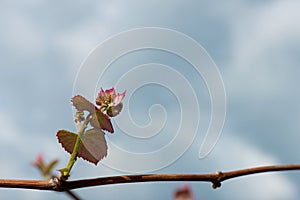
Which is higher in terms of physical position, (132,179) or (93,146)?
(93,146)

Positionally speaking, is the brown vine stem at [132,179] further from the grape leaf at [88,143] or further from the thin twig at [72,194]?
the grape leaf at [88,143]

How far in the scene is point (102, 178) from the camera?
84 cm

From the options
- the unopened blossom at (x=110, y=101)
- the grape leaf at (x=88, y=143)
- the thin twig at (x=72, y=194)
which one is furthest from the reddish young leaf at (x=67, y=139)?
the thin twig at (x=72, y=194)

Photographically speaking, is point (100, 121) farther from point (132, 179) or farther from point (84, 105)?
point (132, 179)

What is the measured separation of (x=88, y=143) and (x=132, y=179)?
0.26 m

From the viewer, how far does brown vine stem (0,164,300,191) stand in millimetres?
819

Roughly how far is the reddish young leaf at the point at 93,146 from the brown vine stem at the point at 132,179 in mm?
199

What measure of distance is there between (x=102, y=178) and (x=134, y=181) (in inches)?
2.6

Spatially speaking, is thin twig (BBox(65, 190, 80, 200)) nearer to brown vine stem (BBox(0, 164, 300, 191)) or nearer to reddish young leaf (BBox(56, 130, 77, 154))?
brown vine stem (BBox(0, 164, 300, 191))

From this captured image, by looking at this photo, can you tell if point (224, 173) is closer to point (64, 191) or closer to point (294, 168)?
point (294, 168)

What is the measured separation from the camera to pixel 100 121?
42.3 inches

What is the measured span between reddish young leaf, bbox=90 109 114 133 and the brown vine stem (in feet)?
Answer: 0.70

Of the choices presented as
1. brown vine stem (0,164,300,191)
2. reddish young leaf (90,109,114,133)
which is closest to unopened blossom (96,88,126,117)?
reddish young leaf (90,109,114,133)

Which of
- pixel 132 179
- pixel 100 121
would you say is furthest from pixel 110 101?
pixel 132 179
